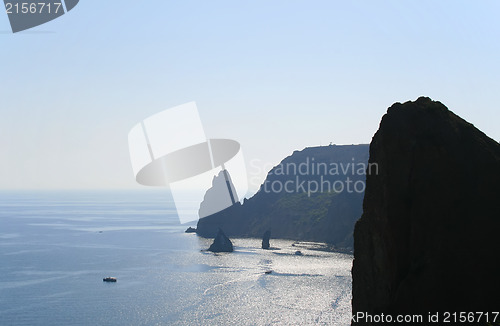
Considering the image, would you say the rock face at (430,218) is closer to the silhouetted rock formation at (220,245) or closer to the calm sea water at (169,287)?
the calm sea water at (169,287)

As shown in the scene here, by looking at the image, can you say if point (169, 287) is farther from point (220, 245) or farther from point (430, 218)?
point (430, 218)

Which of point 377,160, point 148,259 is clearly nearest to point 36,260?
point 148,259

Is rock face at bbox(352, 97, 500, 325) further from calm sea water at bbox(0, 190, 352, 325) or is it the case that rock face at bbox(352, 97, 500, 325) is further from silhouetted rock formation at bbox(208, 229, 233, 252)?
silhouetted rock formation at bbox(208, 229, 233, 252)

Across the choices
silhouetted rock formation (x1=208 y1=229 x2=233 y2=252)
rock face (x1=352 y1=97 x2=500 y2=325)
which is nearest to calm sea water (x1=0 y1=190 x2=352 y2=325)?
silhouetted rock formation (x1=208 y1=229 x2=233 y2=252)

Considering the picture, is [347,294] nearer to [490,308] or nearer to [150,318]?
[150,318]

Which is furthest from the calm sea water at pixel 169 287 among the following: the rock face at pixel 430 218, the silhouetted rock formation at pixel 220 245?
the rock face at pixel 430 218

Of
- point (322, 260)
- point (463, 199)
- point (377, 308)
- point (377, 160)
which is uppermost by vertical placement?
point (377, 160)

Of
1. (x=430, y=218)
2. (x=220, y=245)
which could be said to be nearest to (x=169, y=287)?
(x=220, y=245)

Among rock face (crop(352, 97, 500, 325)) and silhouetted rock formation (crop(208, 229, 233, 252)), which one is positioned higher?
rock face (crop(352, 97, 500, 325))
